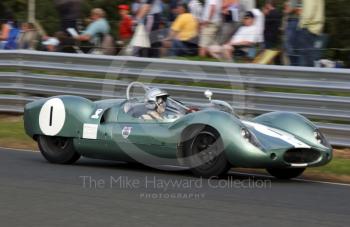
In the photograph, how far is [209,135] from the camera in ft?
25.0

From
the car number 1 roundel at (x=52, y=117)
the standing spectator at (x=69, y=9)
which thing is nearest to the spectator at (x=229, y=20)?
the standing spectator at (x=69, y=9)

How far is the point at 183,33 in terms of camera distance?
12312 millimetres

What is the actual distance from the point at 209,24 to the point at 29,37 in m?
3.90

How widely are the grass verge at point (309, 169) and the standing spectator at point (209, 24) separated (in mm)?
3052

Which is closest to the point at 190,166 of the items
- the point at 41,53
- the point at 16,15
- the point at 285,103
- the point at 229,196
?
the point at 229,196

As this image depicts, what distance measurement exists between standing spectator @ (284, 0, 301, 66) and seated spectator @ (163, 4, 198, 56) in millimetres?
1594

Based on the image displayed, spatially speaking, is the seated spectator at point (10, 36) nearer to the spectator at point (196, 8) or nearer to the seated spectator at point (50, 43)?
the seated spectator at point (50, 43)

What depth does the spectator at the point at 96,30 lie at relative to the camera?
13.3 meters

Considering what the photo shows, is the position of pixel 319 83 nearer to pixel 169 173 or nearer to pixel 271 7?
pixel 271 7

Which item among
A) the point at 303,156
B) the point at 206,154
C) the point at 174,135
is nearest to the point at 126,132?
the point at 174,135

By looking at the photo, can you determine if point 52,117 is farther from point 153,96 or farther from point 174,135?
point 174,135

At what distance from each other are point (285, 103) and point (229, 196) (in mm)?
3840

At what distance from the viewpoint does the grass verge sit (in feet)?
27.9

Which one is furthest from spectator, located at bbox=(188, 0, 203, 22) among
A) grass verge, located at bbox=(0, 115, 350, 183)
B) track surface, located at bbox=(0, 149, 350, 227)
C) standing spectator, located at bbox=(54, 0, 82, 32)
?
track surface, located at bbox=(0, 149, 350, 227)
